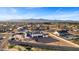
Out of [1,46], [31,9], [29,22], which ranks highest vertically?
[31,9]

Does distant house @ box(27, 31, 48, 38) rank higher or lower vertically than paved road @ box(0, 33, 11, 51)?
higher

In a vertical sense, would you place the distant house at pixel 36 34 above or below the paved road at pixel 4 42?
above
